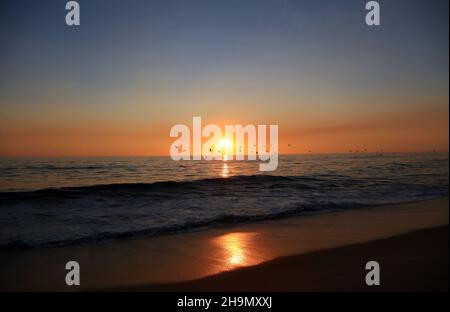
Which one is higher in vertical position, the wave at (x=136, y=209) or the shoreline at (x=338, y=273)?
the shoreline at (x=338, y=273)

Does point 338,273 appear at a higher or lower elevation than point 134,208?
higher

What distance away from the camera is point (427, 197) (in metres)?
15.2

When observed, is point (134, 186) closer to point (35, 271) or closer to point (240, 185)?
point (240, 185)

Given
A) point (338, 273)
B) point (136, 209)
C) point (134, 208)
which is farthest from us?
point (134, 208)

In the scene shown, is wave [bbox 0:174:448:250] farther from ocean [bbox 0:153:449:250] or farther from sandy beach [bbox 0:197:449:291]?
sandy beach [bbox 0:197:449:291]

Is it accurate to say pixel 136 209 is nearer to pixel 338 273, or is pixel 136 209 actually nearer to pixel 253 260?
pixel 253 260

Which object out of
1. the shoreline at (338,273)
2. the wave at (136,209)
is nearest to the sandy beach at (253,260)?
the shoreline at (338,273)

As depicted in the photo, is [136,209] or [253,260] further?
[136,209]

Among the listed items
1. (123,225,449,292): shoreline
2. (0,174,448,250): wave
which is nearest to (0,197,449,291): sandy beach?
(123,225,449,292): shoreline

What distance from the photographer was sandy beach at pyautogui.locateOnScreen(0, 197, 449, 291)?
4.97 meters

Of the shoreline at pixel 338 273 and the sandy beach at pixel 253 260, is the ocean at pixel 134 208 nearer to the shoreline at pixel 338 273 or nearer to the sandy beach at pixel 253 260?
the sandy beach at pixel 253 260

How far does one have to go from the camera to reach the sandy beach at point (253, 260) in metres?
4.97

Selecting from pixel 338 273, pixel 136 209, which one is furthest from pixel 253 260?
pixel 136 209

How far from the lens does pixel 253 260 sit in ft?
20.0
